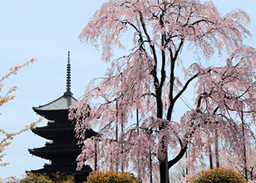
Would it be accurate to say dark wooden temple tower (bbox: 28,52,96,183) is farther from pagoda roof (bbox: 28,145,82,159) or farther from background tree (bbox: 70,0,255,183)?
background tree (bbox: 70,0,255,183)

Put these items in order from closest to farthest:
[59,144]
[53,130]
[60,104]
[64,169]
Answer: [64,169] < [53,130] < [59,144] < [60,104]

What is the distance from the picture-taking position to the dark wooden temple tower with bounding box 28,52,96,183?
89.0 ft

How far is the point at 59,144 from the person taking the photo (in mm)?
28344

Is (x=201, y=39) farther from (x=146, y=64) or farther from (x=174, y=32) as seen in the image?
(x=146, y=64)

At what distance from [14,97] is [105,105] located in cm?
548

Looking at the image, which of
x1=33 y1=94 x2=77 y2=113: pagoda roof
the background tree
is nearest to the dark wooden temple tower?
x1=33 y1=94 x2=77 y2=113: pagoda roof

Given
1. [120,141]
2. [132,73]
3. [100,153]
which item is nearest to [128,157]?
[120,141]

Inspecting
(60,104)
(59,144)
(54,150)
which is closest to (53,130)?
(59,144)

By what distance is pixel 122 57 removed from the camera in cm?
1380

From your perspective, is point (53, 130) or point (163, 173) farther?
point (53, 130)

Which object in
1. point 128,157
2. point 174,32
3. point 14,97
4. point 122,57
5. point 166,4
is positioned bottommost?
point 128,157

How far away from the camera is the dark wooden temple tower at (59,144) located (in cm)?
2712

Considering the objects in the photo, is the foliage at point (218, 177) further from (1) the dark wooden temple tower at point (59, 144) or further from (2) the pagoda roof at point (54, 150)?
(2) the pagoda roof at point (54, 150)

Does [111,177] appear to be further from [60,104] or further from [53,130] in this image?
[60,104]
